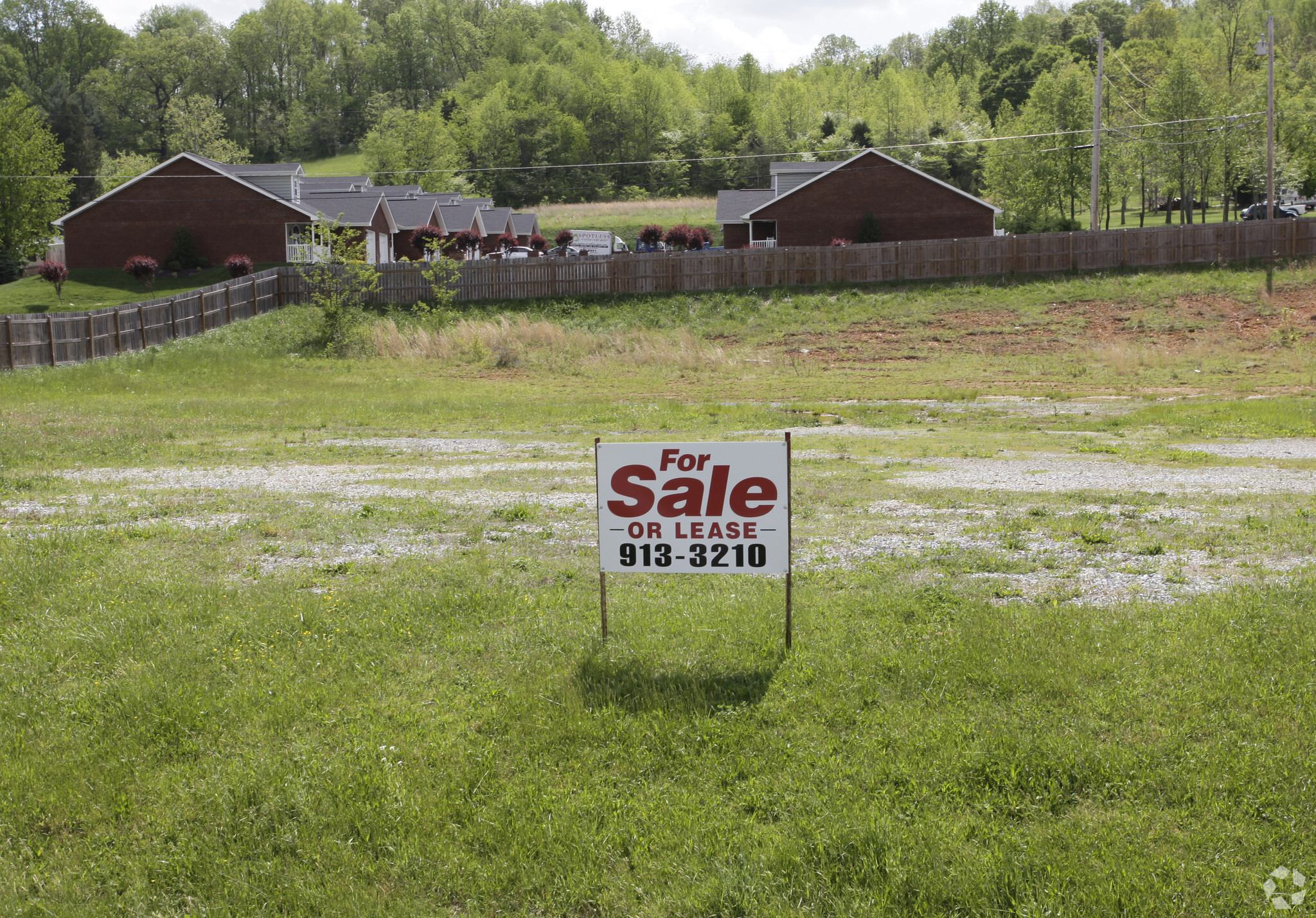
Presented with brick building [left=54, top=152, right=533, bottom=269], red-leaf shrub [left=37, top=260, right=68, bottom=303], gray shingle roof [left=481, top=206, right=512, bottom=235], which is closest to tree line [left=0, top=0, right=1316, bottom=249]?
gray shingle roof [left=481, top=206, right=512, bottom=235]

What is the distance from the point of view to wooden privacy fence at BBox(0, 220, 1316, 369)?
1606 inches

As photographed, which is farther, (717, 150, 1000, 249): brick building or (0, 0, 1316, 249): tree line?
(0, 0, 1316, 249): tree line

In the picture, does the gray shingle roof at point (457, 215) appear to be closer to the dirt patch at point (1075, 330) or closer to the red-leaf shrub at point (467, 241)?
the red-leaf shrub at point (467, 241)

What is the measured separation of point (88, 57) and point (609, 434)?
15502cm

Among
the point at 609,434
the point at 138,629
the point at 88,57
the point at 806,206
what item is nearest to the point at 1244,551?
the point at 138,629

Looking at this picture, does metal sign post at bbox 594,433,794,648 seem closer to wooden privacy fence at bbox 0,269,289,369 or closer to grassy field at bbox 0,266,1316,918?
grassy field at bbox 0,266,1316,918

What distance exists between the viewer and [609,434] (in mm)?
19047

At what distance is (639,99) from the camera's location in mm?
130000

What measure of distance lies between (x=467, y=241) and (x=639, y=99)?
75613 mm

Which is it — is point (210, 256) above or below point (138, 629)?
above

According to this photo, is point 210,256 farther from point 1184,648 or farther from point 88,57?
point 88,57

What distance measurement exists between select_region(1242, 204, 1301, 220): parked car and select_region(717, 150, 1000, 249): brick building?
91.8ft

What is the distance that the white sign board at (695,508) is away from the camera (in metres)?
6.79

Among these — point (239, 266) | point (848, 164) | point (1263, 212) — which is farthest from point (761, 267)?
point (1263, 212)
